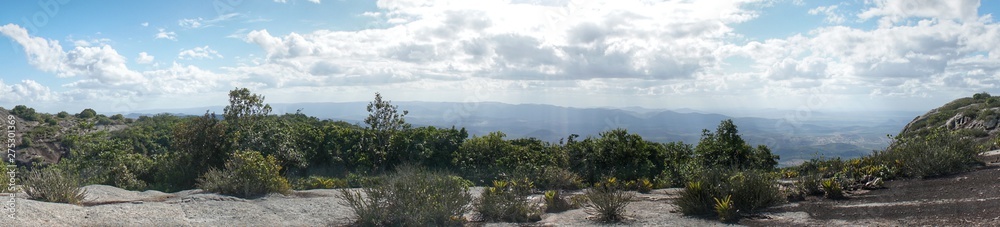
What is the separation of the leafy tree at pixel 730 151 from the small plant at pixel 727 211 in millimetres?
6195

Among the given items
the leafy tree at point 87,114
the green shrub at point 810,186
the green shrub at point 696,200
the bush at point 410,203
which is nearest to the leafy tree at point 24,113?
the leafy tree at point 87,114

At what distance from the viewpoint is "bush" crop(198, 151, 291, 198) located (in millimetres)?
10648

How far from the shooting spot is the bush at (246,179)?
1065 centimetres

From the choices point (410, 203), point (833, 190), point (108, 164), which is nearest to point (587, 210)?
point (410, 203)

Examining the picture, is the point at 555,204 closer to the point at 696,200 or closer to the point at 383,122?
the point at 696,200

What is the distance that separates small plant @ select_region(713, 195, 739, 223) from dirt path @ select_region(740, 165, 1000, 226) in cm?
25

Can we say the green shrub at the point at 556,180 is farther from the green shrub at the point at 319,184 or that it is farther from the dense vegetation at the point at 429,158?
the green shrub at the point at 319,184

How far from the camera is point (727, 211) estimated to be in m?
8.62

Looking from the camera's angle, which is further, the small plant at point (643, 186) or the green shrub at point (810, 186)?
the small plant at point (643, 186)

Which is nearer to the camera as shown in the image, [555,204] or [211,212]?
[211,212]

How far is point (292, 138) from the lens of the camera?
1595cm

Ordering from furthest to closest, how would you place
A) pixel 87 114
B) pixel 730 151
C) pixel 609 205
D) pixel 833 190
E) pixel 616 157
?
1. pixel 87 114
2. pixel 616 157
3. pixel 730 151
4. pixel 833 190
5. pixel 609 205

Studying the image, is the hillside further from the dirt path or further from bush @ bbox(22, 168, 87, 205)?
bush @ bbox(22, 168, 87, 205)

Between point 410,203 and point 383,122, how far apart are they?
8901 millimetres
